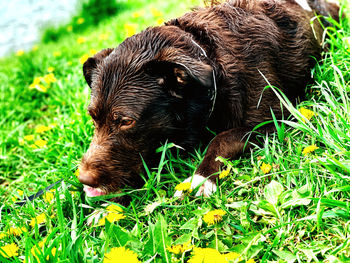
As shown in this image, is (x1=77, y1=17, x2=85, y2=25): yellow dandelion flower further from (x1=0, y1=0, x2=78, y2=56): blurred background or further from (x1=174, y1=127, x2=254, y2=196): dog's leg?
(x1=174, y1=127, x2=254, y2=196): dog's leg

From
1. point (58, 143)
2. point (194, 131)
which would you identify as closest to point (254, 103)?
point (194, 131)

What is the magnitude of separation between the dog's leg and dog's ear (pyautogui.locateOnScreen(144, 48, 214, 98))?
1.38ft

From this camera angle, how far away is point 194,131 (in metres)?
2.86

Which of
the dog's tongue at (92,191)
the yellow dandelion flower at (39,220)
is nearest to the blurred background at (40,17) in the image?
the dog's tongue at (92,191)

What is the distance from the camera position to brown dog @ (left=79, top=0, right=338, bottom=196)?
8.70 feet

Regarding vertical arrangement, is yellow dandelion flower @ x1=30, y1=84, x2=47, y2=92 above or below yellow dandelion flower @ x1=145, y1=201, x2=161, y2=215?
above

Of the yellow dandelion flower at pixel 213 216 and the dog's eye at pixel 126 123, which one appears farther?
the dog's eye at pixel 126 123

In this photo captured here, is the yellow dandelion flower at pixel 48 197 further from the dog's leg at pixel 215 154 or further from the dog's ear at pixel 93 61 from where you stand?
the dog's ear at pixel 93 61

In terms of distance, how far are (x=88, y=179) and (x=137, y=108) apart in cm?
62

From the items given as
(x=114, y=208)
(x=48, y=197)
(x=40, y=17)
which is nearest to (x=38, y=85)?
(x=48, y=197)

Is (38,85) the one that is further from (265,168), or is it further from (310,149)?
(310,149)

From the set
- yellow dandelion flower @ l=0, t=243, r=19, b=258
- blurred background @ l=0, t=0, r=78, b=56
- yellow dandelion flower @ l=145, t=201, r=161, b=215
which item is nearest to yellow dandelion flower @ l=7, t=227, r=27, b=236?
yellow dandelion flower @ l=0, t=243, r=19, b=258

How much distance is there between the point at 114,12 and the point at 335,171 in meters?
8.59

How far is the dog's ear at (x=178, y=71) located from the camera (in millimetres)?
2441
